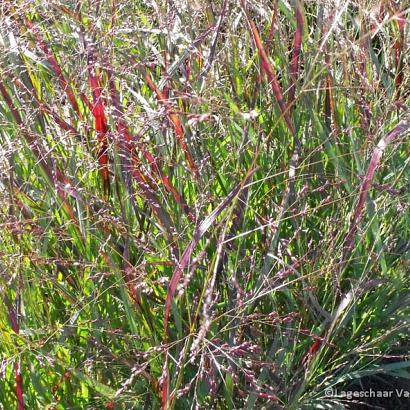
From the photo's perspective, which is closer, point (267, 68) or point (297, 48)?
point (267, 68)

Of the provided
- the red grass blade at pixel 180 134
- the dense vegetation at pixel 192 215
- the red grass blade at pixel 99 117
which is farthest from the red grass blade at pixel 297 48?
the red grass blade at pixel 99 117

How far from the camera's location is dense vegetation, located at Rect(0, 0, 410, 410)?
157 centimetres

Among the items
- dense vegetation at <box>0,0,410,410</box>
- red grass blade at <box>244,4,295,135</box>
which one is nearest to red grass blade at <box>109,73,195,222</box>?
dense vegetation at <box>0,0,410,410</box>

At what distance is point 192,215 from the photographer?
1594mm

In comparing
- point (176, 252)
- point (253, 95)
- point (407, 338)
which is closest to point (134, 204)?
point (176, 252)

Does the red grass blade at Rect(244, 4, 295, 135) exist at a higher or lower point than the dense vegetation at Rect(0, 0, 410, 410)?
higher

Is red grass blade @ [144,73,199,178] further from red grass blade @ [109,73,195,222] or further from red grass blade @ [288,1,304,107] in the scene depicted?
red grass blade @ [288,1,304,107]

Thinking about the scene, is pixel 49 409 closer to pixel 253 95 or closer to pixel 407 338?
pixel 253 95

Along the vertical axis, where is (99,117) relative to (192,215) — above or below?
above

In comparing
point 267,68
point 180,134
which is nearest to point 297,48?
point 267,68

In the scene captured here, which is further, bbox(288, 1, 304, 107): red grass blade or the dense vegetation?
bbox(288, 1, 304, 107): red grass blade

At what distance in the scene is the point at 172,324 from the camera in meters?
1.72

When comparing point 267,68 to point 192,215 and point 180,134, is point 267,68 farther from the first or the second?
point 192,215

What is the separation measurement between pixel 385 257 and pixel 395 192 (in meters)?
0.32
